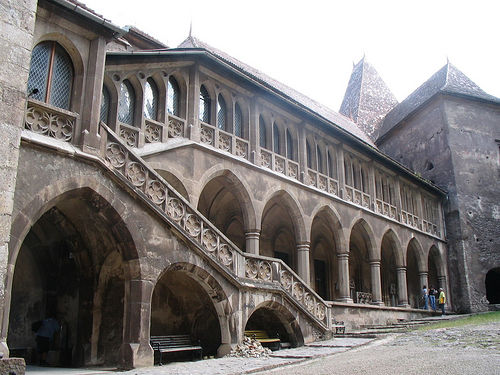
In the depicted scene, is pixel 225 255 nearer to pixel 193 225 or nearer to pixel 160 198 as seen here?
pixel 193 225

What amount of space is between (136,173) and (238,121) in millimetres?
7205

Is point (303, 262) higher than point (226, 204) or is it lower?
lower

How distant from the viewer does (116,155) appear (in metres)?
10.6

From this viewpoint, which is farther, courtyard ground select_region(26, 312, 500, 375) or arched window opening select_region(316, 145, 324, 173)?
arched window opening select_region(316, 145, 324, 173)

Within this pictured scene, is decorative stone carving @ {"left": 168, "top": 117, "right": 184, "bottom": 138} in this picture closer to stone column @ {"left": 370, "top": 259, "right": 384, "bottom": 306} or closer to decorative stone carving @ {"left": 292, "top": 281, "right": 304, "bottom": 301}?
decorative stone carving @ {"left": 292, "top": 281, "right": 304, "bottom": 301}

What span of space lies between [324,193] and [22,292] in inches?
446

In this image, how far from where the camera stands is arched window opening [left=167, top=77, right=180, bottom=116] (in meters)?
15.1

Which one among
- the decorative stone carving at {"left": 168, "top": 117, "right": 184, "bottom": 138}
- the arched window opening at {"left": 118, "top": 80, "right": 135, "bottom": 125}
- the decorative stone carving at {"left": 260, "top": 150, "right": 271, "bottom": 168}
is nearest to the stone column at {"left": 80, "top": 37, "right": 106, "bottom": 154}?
the arched window opening at {"left": 118, "top": 80, "right": 135, "bottom": 125}

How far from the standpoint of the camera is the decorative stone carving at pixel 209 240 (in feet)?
38.4

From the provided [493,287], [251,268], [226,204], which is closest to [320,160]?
[226,204]

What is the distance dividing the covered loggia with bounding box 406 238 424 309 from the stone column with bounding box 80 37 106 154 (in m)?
20.0

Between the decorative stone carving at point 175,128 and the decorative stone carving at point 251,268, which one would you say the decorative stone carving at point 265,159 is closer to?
the decorative stone carving at point 175,128

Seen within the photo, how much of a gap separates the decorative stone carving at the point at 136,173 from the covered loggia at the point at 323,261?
13231 millimetres

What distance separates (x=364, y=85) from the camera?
40312 mm
